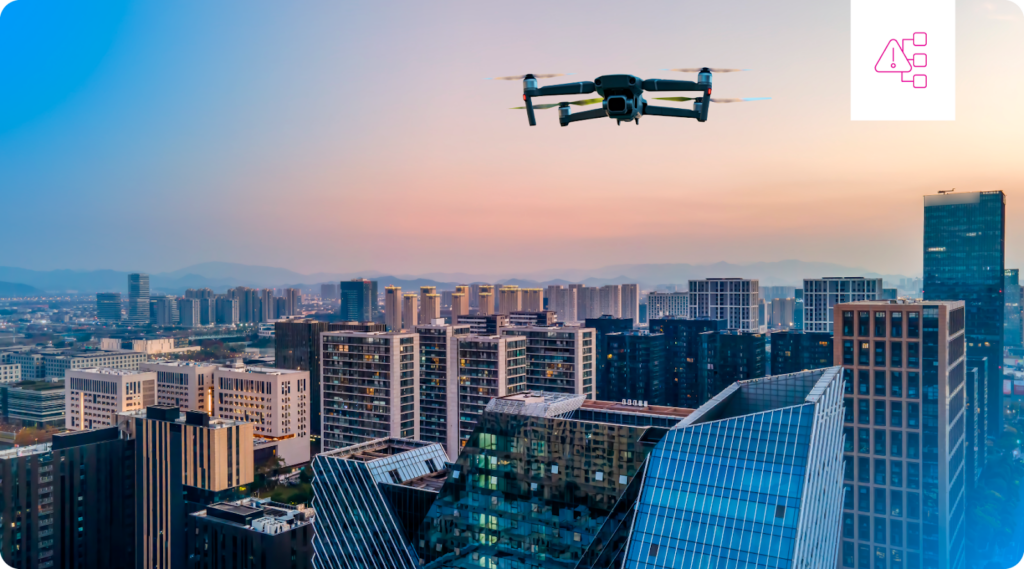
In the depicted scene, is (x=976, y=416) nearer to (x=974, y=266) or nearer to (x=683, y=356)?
(x=974, y=266)

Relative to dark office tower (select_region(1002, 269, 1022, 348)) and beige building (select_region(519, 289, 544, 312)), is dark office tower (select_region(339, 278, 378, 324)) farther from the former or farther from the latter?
dark office tower (select_region(1002, 269, 1022, 348))

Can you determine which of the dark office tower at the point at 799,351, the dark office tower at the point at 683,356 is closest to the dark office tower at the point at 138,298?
the dark office tower at the point at 683,356

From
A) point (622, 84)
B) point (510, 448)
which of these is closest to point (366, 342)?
point (510, 448)

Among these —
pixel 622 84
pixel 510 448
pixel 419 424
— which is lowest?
pixel 419 424

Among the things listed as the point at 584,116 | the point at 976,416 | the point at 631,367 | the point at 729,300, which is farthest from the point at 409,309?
the point at 584,116

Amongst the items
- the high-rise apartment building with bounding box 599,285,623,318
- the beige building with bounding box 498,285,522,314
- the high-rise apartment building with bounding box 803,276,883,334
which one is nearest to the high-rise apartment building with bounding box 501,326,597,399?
the high-rise apartment building with bounding box 803,276,883,334

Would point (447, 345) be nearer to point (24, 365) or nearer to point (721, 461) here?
point (721, 461)
